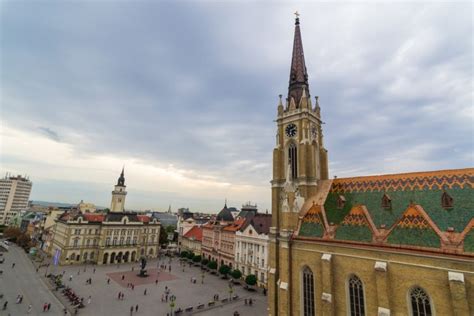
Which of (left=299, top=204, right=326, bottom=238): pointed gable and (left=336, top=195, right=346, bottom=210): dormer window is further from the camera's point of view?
(left=336, top=195, right=346, bottom=210): dormer window

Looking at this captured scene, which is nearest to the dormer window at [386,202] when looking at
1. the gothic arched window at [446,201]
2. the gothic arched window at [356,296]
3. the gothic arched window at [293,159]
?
the gothic arched window at [446,201]

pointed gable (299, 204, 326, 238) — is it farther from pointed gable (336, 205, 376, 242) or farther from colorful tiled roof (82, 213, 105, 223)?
colorful tiled roof (82, 213, 105, 223)

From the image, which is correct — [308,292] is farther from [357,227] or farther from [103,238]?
[103,238]

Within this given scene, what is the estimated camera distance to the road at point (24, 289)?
33.3 meters

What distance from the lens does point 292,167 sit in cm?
3334

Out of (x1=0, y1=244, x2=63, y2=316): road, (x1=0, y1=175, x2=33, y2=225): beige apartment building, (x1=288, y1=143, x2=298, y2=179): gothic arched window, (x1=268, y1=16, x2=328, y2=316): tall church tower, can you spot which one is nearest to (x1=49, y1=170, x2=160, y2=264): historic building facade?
(x1=0, y1=244, x2=63, y2=316): road

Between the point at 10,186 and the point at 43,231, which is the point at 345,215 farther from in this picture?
the point at 10,186

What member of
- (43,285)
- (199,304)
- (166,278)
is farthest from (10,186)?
(199,304)

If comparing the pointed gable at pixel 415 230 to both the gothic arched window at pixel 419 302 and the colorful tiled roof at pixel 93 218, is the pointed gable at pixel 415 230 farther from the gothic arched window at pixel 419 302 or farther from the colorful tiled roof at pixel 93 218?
the colorful tiled roof at pixel 93 218

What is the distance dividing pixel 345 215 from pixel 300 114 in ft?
47.7

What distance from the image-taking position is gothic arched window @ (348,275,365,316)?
71.6 feet

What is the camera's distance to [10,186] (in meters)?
144

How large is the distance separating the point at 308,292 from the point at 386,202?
1223 cm

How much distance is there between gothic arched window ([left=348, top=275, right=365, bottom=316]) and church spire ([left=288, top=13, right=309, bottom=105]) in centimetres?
2323
